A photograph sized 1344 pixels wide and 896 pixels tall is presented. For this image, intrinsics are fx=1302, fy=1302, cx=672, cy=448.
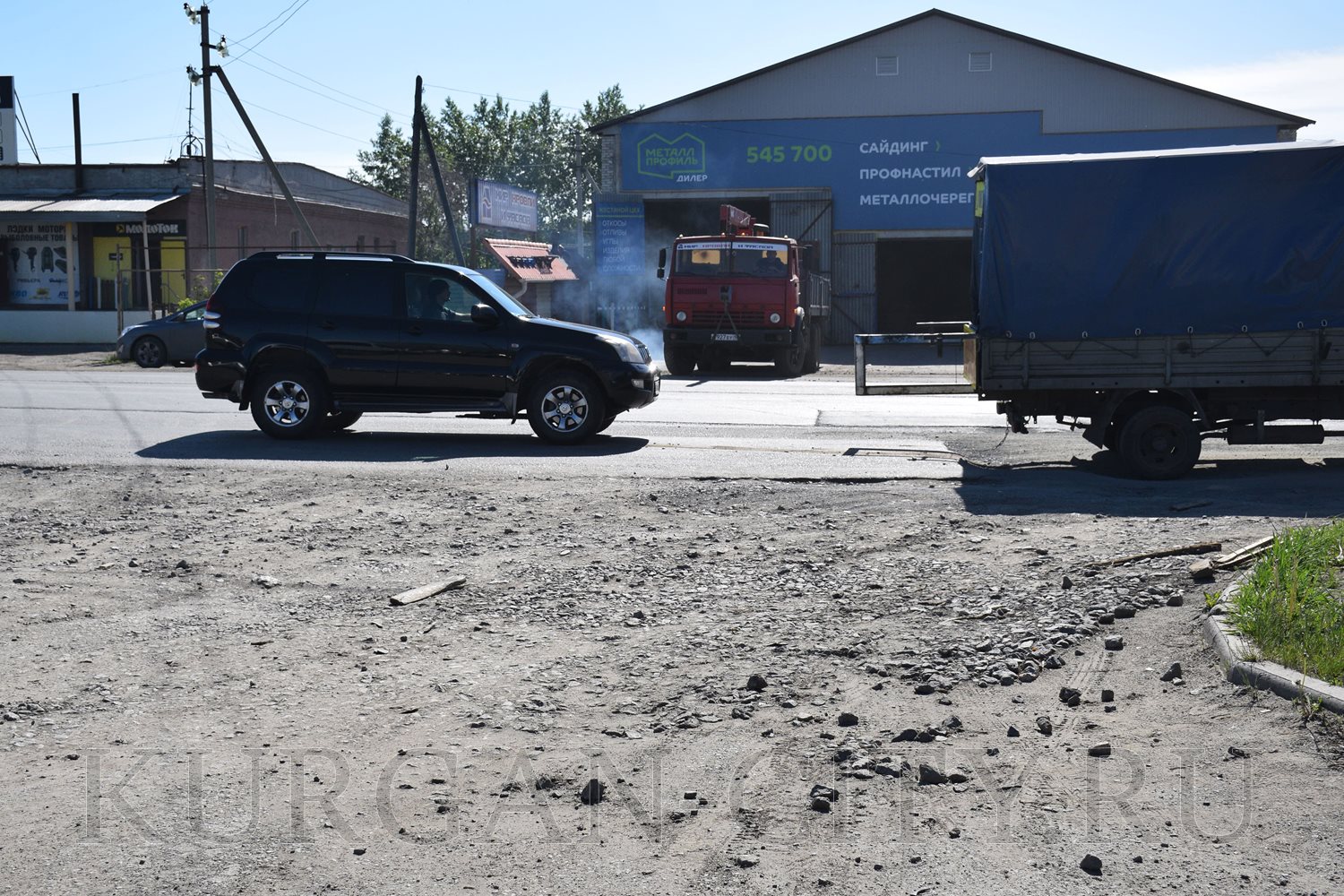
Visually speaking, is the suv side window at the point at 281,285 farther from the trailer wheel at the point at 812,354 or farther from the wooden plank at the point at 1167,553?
the trailer wheel at the point at 812,354

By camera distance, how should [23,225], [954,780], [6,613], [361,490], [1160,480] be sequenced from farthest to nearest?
[23,225] < [1160,480] < [361,490] < [6,613] < [954,780]

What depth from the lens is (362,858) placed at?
3787 millimetres

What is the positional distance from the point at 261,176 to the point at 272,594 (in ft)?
145

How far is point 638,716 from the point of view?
16.3ft

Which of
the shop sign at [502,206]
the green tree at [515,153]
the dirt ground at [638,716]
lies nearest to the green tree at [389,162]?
the green tree at [515,153]

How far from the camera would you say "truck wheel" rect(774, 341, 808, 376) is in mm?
24984

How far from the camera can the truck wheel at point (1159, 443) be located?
1112 cm

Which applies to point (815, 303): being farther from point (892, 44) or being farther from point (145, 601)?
point (145, 601)

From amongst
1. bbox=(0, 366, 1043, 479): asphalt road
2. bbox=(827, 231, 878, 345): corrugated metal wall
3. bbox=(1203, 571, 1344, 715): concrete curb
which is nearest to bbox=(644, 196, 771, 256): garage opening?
bbox=(827, 231, 878, 345): corrugated metal wall

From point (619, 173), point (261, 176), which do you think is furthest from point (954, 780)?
point (261, 176)

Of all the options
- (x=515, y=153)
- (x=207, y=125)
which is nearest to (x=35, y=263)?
(x=207, y=125)

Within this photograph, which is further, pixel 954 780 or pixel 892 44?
pixel 892 44

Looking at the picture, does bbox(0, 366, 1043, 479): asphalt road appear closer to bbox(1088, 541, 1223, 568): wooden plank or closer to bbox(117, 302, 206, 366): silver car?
bbox(1088, 541, 1223, 568): wooden plank

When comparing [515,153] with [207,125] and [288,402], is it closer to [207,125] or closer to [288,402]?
[207,125]
